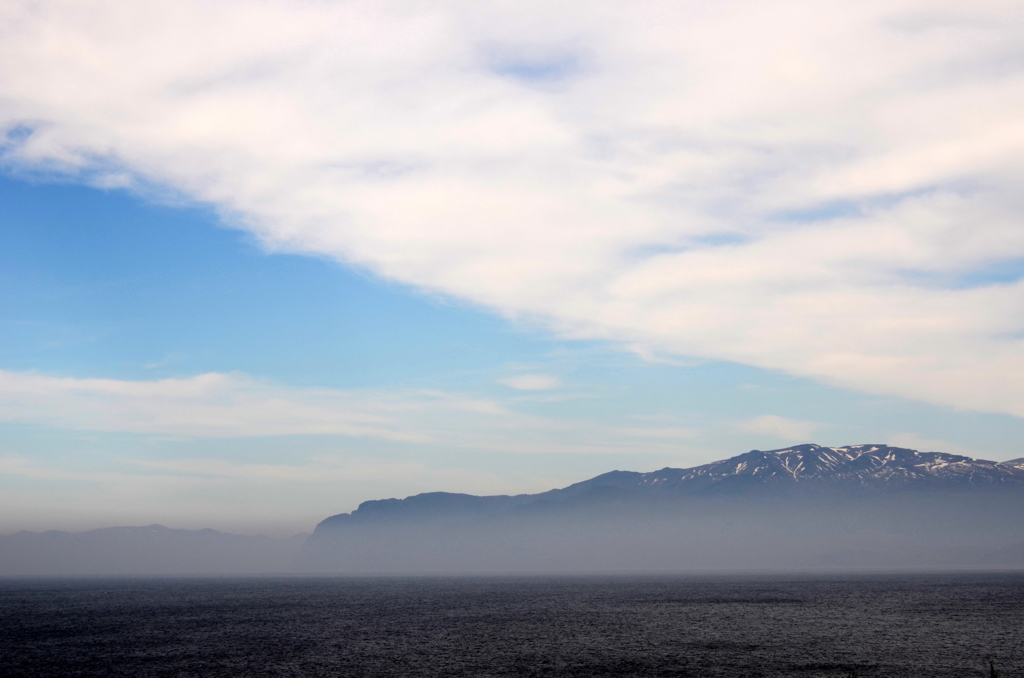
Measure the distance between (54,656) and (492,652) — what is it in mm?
57358

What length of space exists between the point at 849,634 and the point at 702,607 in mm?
72088

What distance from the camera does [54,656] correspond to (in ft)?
343

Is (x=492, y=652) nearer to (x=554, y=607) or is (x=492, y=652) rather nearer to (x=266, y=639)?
(x=266, y=639)

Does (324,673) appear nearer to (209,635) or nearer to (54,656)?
(54,656)

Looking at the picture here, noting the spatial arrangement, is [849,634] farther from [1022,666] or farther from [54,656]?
[54,656]

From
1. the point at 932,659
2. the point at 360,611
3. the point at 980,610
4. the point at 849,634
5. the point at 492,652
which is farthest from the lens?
the point at 360,611

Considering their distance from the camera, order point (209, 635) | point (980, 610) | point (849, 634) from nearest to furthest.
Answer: point (849, 634) < point (209, 635) < point (980, 610)

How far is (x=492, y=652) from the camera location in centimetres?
10269

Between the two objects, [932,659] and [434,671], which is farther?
[932,659]

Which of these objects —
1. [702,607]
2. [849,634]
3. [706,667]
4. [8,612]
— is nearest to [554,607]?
[702,607]

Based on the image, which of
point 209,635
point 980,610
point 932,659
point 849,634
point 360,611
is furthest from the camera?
point 360,611

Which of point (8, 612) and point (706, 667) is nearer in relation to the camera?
point (706, 667)

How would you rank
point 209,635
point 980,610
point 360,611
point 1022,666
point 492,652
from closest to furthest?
point 1022,666, point 492,652, point 209,635, point 980,610, point 360,611

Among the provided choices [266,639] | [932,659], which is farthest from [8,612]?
[932,659]
